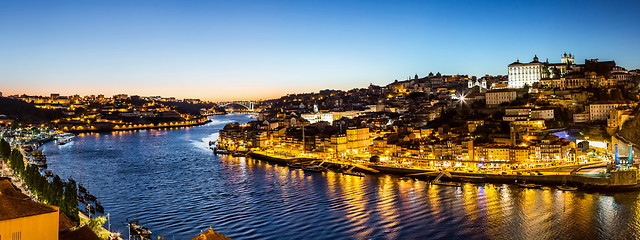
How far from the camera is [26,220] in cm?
532

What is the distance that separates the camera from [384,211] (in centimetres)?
1134

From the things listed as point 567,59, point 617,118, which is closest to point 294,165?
point 617,118

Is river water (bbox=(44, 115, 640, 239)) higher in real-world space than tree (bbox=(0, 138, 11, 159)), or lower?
lower

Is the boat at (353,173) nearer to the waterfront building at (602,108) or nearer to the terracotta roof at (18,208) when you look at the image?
the waterfront building at (602,108)

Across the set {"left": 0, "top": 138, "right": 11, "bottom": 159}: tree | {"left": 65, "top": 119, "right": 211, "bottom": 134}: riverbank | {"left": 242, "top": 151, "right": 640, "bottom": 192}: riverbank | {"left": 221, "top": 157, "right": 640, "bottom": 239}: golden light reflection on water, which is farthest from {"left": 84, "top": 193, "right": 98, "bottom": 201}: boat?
{"left": 65, "top": 119, "right": 211, "bottom": 134}: riverbank

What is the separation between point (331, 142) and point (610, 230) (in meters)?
14.0

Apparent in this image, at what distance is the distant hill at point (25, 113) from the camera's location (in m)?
52.6

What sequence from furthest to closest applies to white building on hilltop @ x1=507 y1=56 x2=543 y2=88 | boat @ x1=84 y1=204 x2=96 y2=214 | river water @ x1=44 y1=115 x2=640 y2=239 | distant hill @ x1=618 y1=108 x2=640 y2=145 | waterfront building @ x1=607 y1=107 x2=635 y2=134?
white building on hilltop @ x1=507 y1=56 x2=543 y2=88 < waterfront building @ x1=607 y1=107 x2=635 y2=134 < distant hill @ x1=618 y1=108 x2=640 y2=145 < boat @ x1=84 y1=204 x2=96 y2=214 < river water @ x1=44 y1=115 x2=640 y2=239

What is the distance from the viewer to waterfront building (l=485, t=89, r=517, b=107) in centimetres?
2239

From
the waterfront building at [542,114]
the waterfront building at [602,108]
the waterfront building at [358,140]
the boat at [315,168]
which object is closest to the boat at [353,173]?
the boat at [315,168]

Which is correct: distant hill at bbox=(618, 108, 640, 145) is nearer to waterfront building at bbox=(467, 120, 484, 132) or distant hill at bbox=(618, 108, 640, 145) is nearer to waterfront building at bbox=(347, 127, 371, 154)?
waterfront building at bbox=(467, 120, 484, 132)

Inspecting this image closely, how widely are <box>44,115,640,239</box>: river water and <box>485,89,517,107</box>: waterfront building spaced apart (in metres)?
8.93

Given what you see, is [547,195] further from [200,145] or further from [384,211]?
[200,145]

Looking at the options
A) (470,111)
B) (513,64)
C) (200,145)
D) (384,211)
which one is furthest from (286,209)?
(200,145)
